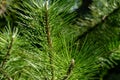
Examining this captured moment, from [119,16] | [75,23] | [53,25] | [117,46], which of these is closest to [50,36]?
[53,25]

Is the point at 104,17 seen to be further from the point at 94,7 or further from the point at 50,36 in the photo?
the point at 50,36

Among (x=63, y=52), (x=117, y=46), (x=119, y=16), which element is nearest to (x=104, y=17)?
(x=119, y=16)

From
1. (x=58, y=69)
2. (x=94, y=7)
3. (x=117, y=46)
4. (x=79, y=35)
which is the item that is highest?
(x=94, y=7)

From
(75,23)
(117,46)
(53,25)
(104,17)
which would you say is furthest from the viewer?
(75,23)

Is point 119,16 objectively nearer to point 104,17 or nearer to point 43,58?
point 104,17

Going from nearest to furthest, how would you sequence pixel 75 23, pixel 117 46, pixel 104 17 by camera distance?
pixel 117 46 → pixel 104 17 → pixel 75 23

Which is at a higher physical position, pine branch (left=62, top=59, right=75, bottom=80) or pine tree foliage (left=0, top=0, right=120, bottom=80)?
pine tree foliage (left=0, top=0, right=120, bottom=80)

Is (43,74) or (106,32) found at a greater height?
(106,32)

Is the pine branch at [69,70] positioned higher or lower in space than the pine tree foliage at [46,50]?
lower

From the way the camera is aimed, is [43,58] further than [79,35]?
No
